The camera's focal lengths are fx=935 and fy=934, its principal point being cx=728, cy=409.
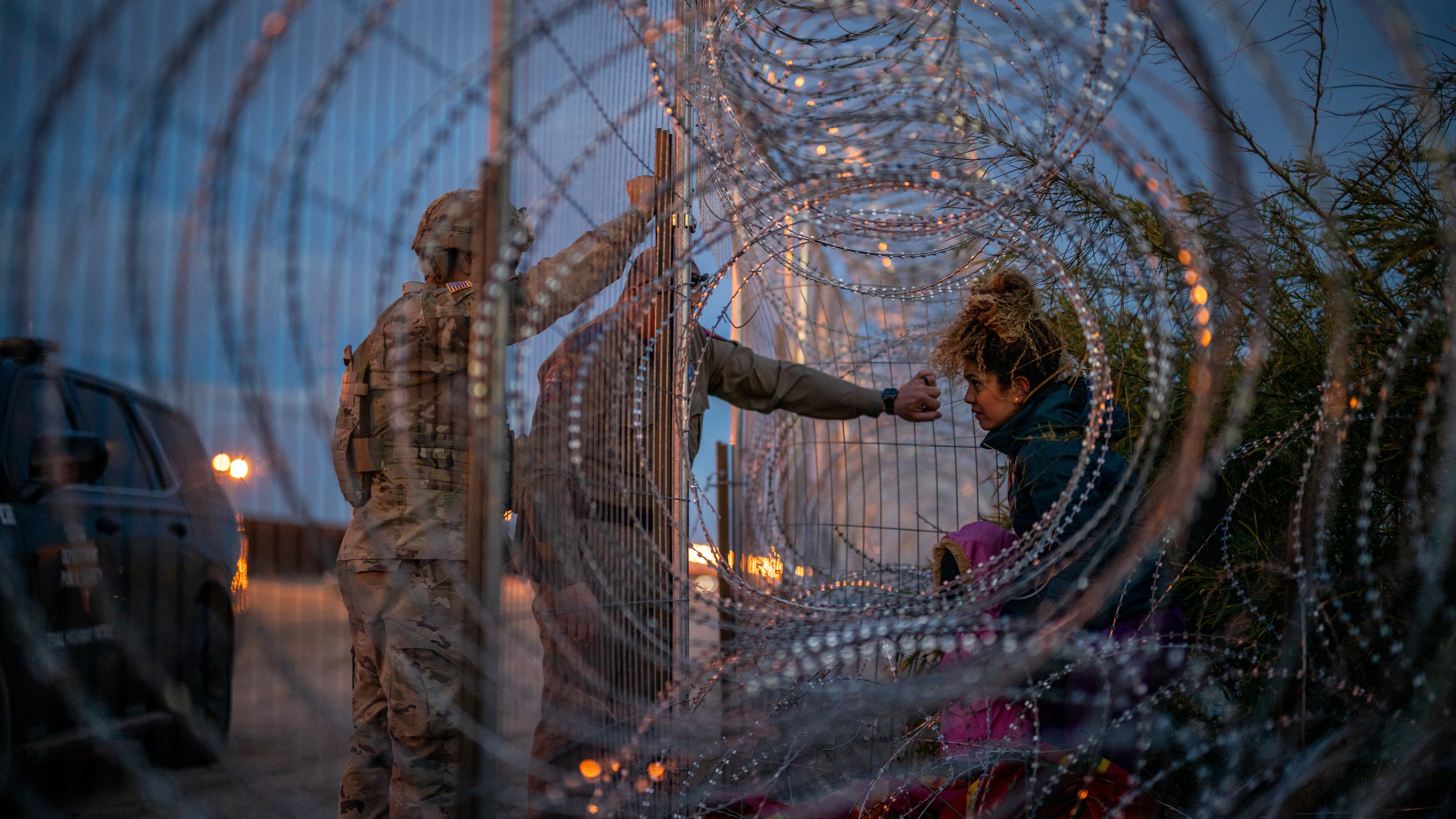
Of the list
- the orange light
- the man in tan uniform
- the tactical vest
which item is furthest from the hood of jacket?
the tactical vest

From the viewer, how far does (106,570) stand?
3.35 metres

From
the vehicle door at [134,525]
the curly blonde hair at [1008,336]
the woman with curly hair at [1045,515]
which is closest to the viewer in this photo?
the woman with curly hair at [1045,515]

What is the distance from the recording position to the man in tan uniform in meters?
2.72

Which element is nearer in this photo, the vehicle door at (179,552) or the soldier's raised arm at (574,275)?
the soldier's raised arm at (574,275)

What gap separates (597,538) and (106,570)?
1.87 metres

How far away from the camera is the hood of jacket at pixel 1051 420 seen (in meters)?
2.98

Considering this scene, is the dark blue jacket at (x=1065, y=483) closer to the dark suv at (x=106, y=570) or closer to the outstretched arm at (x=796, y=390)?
the outstretched arm at (x=796, y=390)

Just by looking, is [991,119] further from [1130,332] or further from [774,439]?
[774,439]

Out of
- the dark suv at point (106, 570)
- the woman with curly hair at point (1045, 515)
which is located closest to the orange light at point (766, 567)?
the woman with curly hair at point (1045, 515)

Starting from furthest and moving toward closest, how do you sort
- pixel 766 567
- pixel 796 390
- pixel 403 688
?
1. pixel 766 567
2. pixel 796 390
3. pixel 403 688

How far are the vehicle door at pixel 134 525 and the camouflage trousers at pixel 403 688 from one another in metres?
0.88

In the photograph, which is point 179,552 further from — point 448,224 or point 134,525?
point 448,224

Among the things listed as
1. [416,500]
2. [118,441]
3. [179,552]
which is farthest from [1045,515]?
[118,441]

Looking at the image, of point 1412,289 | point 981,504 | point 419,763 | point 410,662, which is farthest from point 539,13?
point 981,504
